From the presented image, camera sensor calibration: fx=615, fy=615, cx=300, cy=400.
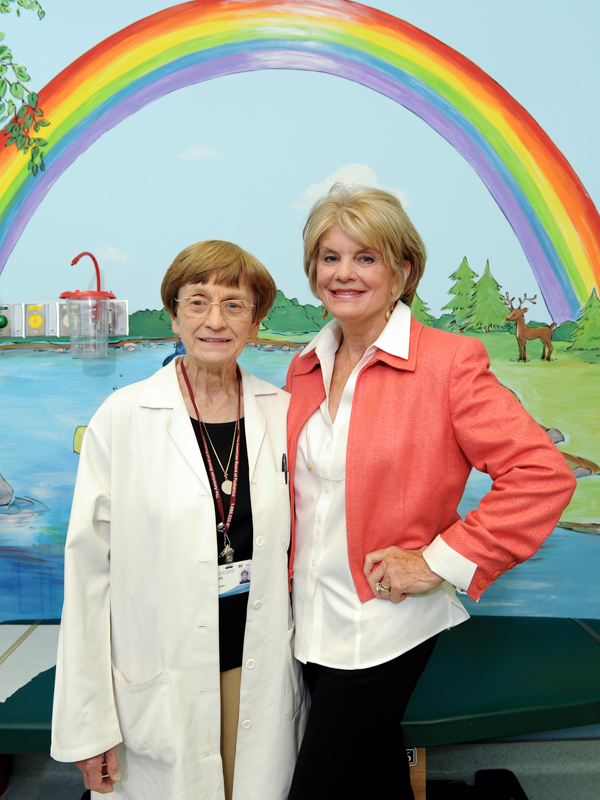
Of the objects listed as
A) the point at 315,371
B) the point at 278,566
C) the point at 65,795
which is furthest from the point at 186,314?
the point at 65,795

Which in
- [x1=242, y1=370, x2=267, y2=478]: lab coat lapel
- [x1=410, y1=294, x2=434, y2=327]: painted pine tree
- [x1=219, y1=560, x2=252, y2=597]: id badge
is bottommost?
[x1=219, y1=560, x2=252, y2=597]: id badge

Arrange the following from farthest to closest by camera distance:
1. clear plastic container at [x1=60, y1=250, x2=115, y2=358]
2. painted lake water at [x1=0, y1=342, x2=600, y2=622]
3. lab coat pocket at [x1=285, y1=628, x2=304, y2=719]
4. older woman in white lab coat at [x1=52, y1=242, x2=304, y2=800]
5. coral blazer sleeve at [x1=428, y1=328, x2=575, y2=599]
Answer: painted lake water at [x1=0, y1=342, x2=600, y2=622]
clear plastic container at [x1=60, y1=250, x2=115, y2=358]
lab coat pocket at [x1=285, y1=628, x2=304, y2=719]
older woman in white lab coat at [x1=52, y1=242, x2=304, y2=800]
coral blazer sleeve at [x1=428, y1=328, x2=575, y2=599]

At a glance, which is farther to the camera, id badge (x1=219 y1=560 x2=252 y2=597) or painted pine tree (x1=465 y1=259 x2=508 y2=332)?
painted pine tree (x1=465 y1=259 x2=508 y2=332)

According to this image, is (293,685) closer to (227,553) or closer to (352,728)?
(352,728)

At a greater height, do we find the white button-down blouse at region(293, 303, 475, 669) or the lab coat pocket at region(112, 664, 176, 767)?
the white button-down blouse at region(293, 303, 475, 669)

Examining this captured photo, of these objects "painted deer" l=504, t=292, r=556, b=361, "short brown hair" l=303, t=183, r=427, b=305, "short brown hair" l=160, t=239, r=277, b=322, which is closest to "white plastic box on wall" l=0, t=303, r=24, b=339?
"short brown hair" l=160, t=239, r=277, b=322

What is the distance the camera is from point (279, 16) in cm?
242

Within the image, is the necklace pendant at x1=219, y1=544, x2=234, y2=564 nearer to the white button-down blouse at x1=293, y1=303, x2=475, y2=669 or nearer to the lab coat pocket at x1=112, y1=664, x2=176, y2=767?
the white button-down blouse at x1=293, y1=303, x2=475, y2=669

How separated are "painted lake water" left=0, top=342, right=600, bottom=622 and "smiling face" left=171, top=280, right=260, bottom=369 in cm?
103

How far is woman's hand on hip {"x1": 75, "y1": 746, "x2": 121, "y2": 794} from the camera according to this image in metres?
1.54

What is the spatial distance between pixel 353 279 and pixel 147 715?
1.20 meters

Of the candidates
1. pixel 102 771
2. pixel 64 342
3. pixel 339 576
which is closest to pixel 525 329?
pixel 339 576

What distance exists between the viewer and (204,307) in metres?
1.58

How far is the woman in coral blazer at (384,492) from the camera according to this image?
142 centimetres
